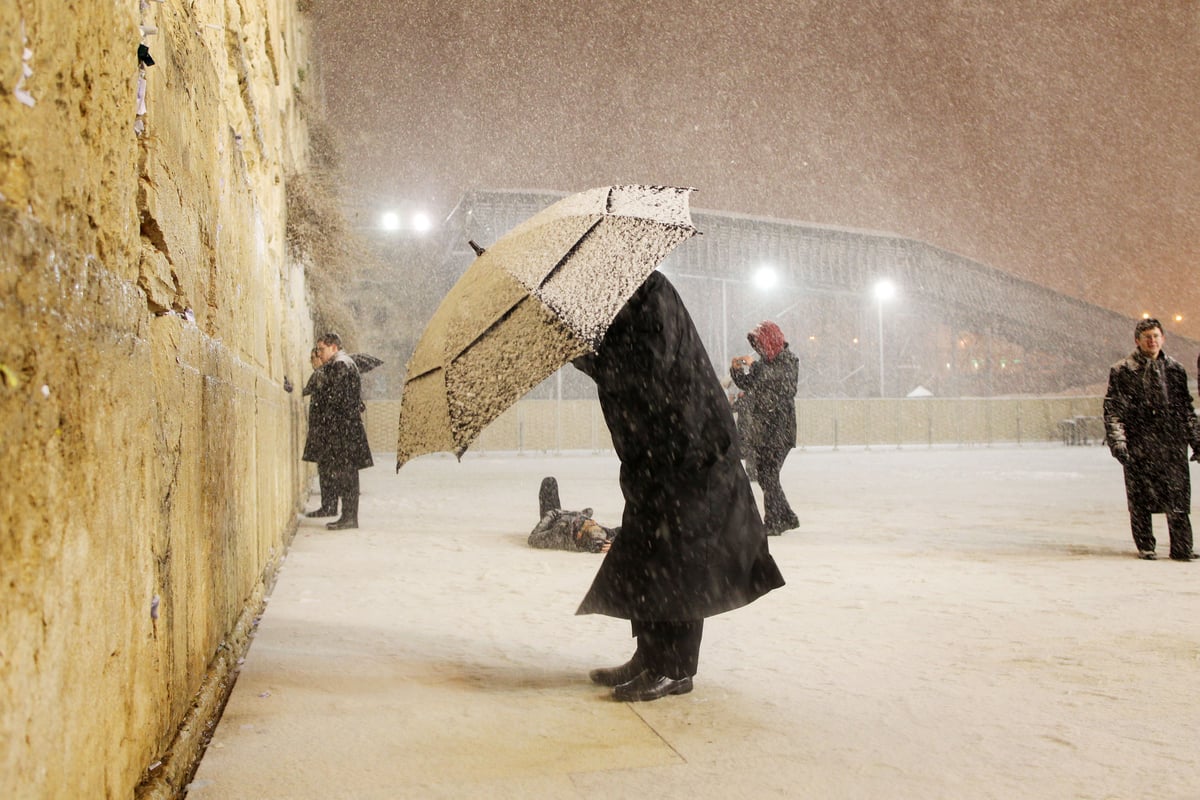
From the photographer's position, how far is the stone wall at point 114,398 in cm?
136

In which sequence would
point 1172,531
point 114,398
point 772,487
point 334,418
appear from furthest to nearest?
point 334,418 < point 772,487 < point 1172,531 < point 114,398

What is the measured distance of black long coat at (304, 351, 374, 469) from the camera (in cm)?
917

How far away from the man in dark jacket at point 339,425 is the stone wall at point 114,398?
502cm

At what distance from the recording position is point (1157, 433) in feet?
22.1

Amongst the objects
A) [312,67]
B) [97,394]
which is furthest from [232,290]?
[312,67]

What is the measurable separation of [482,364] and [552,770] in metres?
1.21

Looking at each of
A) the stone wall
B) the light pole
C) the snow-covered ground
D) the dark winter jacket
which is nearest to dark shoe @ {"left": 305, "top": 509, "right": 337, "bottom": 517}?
the snow-covered ground

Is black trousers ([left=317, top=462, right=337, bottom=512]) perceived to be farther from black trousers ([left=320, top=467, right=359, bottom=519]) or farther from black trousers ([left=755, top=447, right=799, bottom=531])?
black trousers ([left=755, top=447, right=799, bottom=531])

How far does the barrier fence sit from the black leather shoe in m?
22.2

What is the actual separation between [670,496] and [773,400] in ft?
17.6

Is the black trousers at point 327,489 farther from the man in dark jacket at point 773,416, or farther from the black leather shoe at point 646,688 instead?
the black leather shoe at point 646,688

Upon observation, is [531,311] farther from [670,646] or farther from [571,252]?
[670,646]

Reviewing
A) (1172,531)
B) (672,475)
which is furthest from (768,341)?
(672,475)

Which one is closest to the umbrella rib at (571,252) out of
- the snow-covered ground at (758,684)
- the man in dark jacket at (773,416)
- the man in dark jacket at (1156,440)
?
the snow-covered ground at (758,684)
